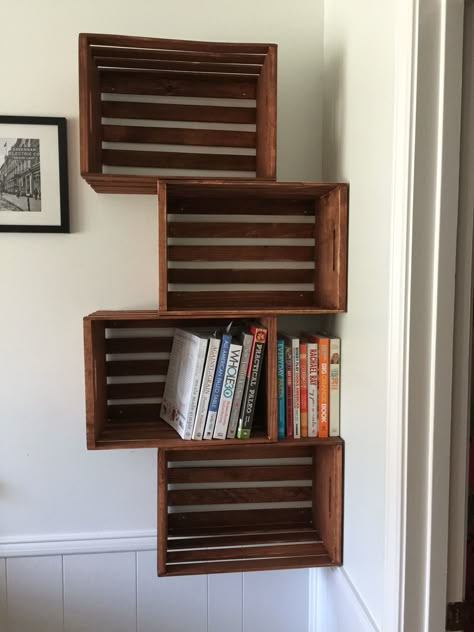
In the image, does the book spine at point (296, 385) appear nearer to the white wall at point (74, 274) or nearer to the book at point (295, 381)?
the book at point (295, 381)

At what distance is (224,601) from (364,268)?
Result: 101 cm

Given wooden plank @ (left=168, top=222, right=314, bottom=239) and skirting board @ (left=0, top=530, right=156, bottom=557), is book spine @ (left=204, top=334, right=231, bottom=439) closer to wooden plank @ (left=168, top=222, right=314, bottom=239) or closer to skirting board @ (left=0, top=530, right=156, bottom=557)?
wooden plank @ (left=168, top=222, right=314, bottom=239)

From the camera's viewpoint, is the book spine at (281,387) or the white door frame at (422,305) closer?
the white door frame at (422,305)

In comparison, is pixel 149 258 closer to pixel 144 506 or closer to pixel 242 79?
pixel 242 79

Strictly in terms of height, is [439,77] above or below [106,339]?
above

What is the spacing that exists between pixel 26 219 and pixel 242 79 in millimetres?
657

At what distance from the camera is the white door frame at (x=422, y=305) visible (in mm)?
854

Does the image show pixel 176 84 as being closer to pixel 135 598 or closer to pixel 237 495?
pixel 237 495

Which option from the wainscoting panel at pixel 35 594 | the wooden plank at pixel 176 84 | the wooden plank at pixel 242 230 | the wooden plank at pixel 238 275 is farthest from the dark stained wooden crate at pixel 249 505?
the wooden plank at pixel 176 84

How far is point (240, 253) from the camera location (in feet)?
4.45

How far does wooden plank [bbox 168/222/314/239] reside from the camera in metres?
1.33

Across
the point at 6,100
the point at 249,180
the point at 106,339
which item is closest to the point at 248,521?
the point at 106,339

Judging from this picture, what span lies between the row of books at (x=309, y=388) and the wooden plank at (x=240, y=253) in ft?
0.79

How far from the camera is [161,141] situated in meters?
1.33
